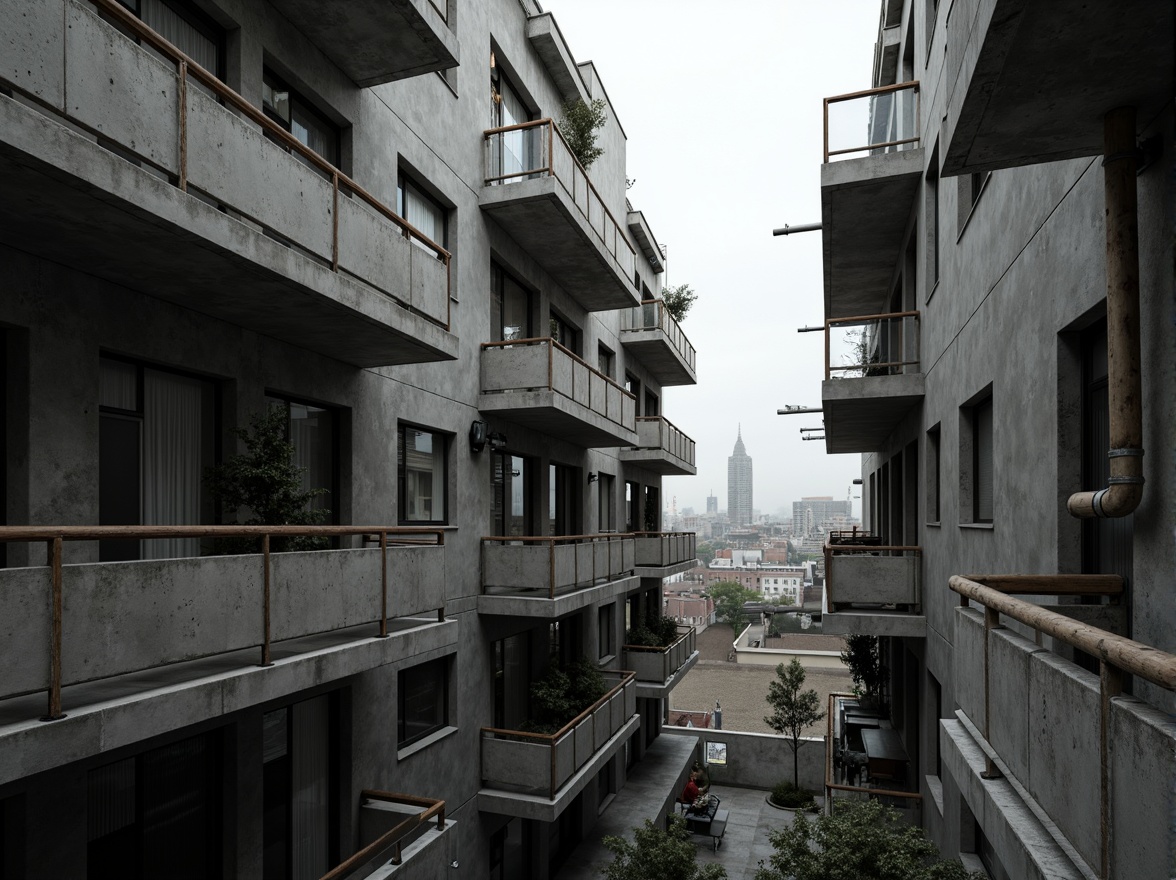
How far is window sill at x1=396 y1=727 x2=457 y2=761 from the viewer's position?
10.9 metres

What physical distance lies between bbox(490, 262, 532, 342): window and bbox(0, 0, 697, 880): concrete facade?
12cm

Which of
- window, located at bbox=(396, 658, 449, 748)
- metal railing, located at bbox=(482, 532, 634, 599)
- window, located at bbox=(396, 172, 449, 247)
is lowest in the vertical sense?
window, located at bbox=(396, 658, 449, 748)

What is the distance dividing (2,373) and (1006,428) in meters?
8.99

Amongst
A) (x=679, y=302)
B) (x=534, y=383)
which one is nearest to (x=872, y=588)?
(x=534, y=383)

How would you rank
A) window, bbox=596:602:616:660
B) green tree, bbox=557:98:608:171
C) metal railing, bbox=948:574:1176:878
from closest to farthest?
1. metal railing, bbox=948:574:1176:878
2. green tree, bbox=557:98:608:171
3. window, bbox=596:602:616:660

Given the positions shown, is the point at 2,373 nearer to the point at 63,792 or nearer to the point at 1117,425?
the point at 63,792

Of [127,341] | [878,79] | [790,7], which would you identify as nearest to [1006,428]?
[790,7]

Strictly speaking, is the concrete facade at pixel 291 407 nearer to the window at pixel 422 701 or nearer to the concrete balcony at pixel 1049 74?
the window at pixel 422 701

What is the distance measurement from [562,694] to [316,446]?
7731 mm

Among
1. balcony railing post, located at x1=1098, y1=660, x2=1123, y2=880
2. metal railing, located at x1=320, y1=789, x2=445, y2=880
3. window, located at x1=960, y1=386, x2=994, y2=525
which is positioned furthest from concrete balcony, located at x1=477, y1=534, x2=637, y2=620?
balcony railing post, located at x1=1098, y1=660, x2=1123, y2=880

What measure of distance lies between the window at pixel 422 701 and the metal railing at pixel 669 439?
11.0 meters

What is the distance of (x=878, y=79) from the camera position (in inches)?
709

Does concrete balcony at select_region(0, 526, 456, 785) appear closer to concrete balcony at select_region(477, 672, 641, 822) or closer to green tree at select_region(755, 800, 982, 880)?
green tree at select_region(755, 800, 982, 880)

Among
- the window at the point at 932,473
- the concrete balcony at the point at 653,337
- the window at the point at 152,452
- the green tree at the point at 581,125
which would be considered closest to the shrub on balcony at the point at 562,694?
the window at the point at 932,473
